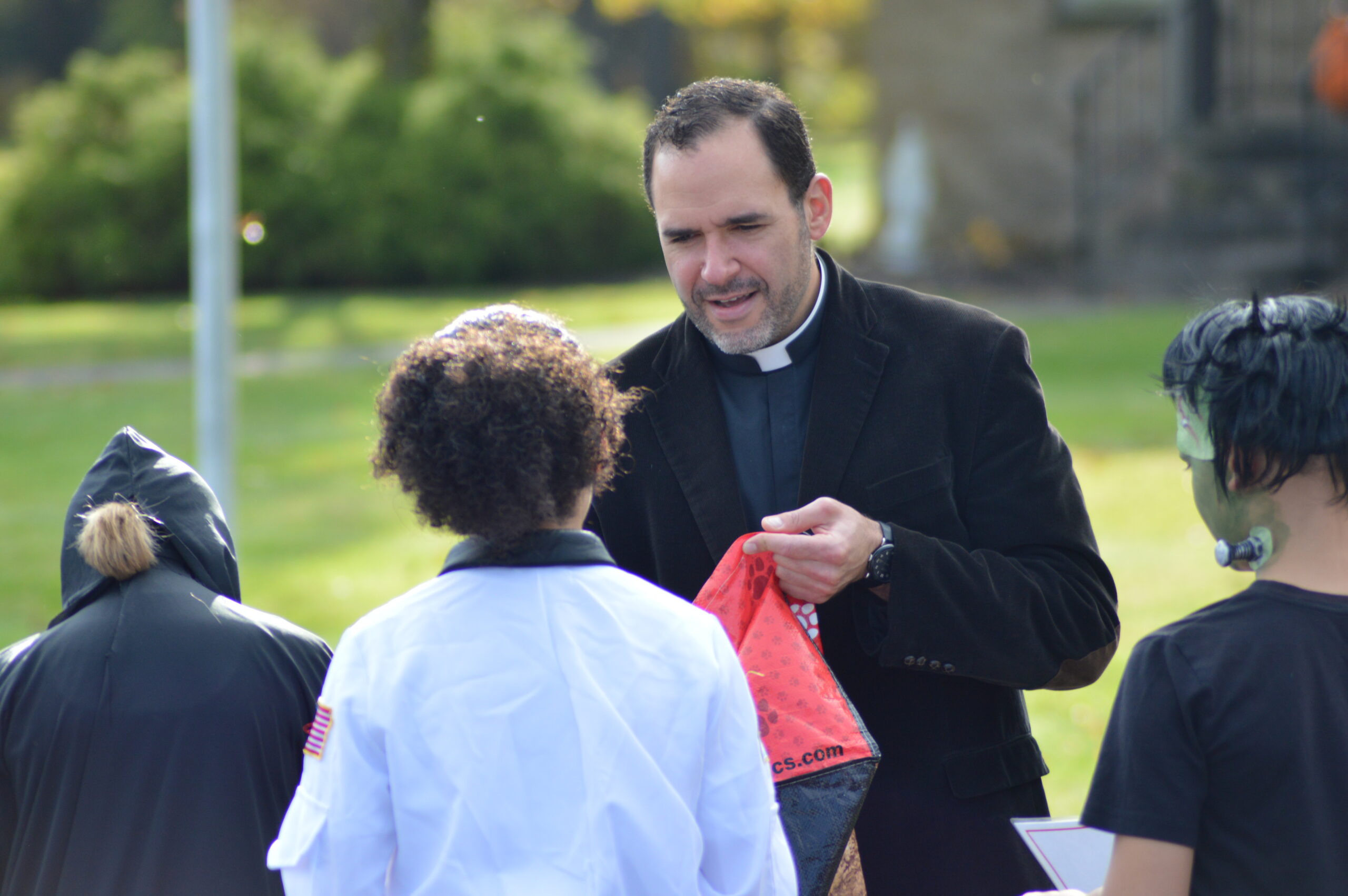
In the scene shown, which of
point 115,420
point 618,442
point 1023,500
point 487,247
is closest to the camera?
point 618,442

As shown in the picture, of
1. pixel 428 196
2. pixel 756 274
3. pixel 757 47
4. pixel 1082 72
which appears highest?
pixel 757 47

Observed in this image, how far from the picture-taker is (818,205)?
2.83 metres

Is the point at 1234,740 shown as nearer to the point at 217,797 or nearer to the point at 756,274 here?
the point at 756,274

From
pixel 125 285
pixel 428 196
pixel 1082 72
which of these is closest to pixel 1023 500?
pixel 1082 72

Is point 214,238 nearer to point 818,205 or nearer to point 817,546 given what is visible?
point 818,205

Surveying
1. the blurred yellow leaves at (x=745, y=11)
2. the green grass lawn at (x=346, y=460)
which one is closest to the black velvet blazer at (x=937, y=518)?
the green grass lawn at (x=346, y=460)

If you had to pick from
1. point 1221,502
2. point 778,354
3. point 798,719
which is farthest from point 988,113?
point 1221,502

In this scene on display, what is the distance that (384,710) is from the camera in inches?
68.9

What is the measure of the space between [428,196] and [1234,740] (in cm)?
2010

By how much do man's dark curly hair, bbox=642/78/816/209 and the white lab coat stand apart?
3.72 ft

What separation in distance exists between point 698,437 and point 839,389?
301mm

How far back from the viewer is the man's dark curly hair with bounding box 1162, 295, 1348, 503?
180 centimetres

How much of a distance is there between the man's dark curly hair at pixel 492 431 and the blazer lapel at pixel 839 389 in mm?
807

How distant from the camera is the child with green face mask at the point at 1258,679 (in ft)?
5.73
